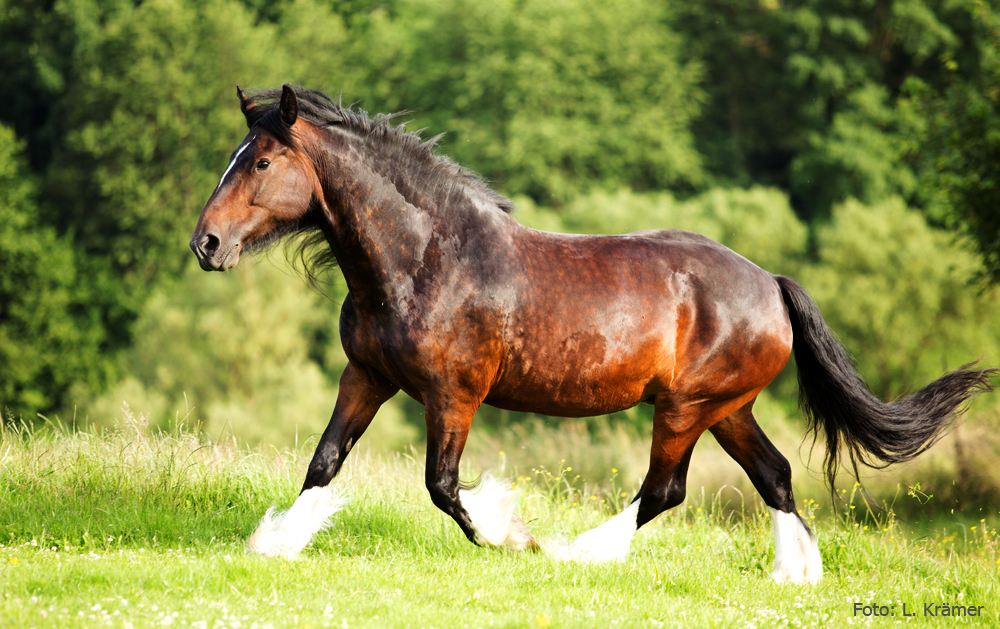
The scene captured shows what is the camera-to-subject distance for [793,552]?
5.37 meters

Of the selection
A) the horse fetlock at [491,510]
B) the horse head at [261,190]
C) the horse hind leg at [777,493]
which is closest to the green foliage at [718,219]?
the horse hind leg at [777,493]

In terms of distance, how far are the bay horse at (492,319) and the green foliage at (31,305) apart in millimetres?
26946

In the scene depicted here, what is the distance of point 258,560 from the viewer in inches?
185

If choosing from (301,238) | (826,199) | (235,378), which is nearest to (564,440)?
(235,378)

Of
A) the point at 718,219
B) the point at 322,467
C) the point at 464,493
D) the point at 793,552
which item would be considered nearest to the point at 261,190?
the point at 322,467

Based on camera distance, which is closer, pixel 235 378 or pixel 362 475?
pixel 362 475

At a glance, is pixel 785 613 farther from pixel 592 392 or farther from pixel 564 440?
pixel 564 440

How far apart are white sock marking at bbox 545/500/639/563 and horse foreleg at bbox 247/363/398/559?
135 centimetres

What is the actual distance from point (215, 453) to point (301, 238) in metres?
1.87

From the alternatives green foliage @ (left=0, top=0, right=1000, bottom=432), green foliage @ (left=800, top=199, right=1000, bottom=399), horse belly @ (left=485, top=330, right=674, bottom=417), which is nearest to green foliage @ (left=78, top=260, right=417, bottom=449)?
green foliage @ (left=0, top=0, right=1000, bottom=432)

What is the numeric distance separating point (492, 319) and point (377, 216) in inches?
33.1

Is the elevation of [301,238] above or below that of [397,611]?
above

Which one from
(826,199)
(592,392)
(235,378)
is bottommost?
(235,378)

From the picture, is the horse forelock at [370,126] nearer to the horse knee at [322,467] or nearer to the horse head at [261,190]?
the horse head at [261,190]
